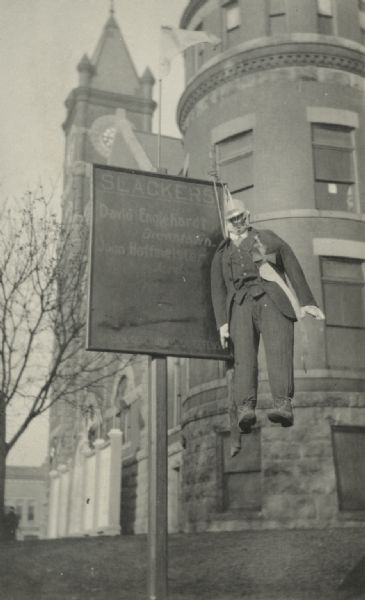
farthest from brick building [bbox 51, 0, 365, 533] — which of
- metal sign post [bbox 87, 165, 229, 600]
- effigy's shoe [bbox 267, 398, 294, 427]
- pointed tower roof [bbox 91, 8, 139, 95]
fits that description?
pointed tower roof [bbox 91, 8, 139, 95]

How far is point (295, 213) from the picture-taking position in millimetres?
18391

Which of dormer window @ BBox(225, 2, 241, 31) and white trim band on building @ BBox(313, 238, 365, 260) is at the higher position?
dormer window @ BBox(225, 2, 241, 31)

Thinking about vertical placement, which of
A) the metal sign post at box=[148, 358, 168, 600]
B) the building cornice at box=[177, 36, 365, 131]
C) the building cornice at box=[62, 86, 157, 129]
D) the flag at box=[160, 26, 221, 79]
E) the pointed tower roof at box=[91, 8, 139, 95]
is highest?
the pointed tower roof at box=[91, 8, 139, 95]

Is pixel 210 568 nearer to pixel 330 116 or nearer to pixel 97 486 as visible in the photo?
pixel 97 486

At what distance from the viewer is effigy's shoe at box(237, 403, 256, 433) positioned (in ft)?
16.9

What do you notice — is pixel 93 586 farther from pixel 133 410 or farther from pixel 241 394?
pixel 133 410

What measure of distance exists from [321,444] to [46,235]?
29.4 ft

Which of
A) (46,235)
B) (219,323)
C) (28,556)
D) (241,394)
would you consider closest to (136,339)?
(219,323)

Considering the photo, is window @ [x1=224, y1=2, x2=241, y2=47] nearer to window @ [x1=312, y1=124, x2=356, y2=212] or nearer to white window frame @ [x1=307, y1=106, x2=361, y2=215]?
white window frame @ [x1=307, y1=106, x2=361, y2=215]

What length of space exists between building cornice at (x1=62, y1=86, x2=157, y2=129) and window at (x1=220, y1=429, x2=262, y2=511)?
1760 inches

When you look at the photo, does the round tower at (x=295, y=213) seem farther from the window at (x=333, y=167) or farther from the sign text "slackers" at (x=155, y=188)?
the sign text "slackers" at (x=155, y=188)

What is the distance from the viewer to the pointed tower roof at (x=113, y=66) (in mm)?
59319

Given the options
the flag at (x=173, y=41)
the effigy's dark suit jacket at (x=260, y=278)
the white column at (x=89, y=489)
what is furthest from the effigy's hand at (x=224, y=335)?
the white column at (x=89, y=489)

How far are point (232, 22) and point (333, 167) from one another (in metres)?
5.03
